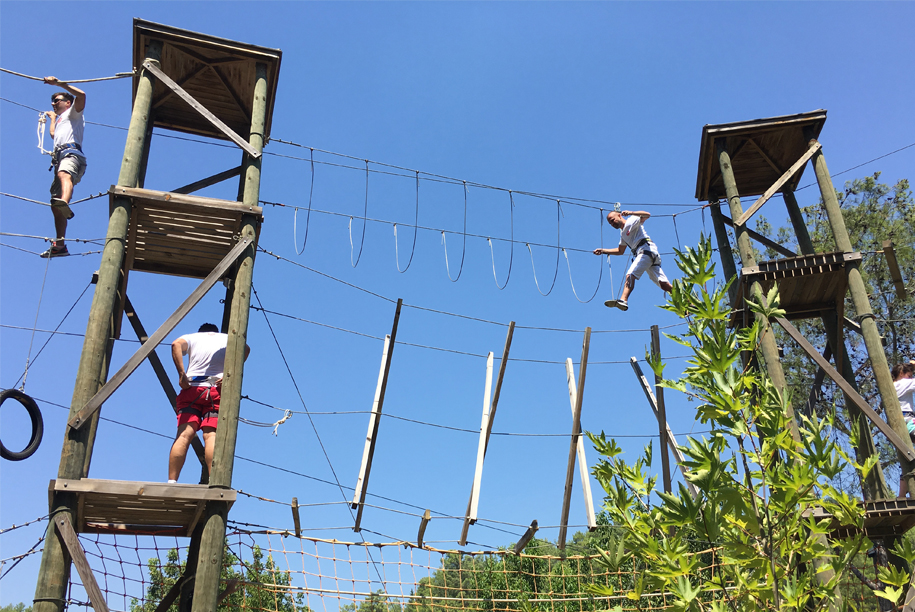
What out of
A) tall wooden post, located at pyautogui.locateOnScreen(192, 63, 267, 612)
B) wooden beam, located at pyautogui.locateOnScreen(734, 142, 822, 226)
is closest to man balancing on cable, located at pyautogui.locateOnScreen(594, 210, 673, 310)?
wooden beam, located at pyautogui.locateOnScreen(734, 142, 822, 226)

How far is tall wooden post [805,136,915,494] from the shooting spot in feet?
20.6

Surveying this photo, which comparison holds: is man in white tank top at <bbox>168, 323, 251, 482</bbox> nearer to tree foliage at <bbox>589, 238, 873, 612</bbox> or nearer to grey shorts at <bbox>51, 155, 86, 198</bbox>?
grey shorts at <bbox>51, 155, 86, 198</bbox>

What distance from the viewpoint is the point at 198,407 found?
5.45 meters

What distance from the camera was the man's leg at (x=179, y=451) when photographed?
5141 mm

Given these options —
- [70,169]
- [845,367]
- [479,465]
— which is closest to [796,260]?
[845,367]

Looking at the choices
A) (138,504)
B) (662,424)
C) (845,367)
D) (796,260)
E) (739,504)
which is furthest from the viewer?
(662,424)

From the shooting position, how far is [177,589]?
5.71 metres

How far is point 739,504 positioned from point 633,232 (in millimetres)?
6414

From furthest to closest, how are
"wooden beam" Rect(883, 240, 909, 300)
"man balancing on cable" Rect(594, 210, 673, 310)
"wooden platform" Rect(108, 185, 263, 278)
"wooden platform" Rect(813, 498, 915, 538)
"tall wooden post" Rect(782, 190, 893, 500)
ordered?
1. "man balancing on cable" Rect(594, 210, 673, 310)
2. "wooden beam" Rect(883, 240, 909, 300)
3. "tall wooden post" Rect(782, 190, 893, 500)
4. "wooden platform" Rect(813, 498, 915, 538)
5. "wooden platform" Rect(108, 185, 263, 278)

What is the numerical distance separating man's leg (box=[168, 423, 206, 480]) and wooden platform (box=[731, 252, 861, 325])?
4.75 meters

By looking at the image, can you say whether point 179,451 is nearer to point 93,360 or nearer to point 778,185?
point 93,360

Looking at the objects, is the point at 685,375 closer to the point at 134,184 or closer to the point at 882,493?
the point at 134,184

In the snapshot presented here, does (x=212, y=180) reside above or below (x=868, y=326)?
above

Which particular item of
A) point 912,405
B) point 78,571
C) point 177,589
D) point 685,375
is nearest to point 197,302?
point 78,571
